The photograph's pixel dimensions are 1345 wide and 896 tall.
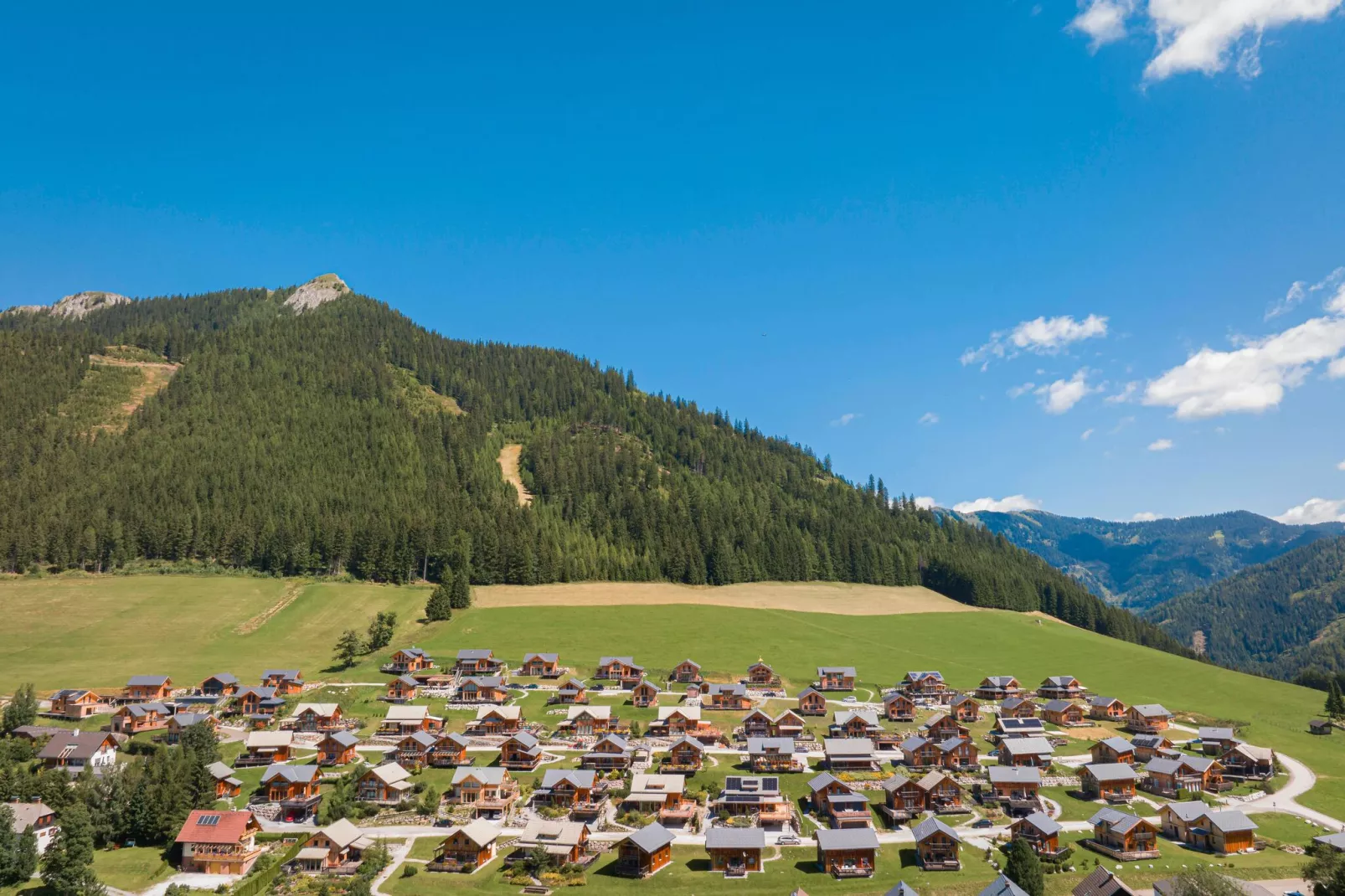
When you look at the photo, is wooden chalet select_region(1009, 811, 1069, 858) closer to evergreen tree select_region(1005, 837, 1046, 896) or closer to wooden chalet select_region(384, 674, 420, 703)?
evergreen tree select_region(1005, 837, 1046, 896)

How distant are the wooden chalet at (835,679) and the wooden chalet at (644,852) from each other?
166 ft

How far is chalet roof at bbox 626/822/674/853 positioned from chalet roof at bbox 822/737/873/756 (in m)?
23.0

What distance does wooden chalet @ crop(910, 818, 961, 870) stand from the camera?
170 feet

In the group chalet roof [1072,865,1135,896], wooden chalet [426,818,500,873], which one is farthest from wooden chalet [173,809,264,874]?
chalet roof [1072,865,1135,896]

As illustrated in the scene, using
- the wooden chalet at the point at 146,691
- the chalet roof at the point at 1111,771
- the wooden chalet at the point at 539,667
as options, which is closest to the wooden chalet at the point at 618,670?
the wooden chalet at the point at 539,667

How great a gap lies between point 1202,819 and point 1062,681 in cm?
4711

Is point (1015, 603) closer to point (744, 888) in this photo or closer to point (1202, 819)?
point (1202, 819)

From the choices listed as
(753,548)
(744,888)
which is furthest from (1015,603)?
(744,888)

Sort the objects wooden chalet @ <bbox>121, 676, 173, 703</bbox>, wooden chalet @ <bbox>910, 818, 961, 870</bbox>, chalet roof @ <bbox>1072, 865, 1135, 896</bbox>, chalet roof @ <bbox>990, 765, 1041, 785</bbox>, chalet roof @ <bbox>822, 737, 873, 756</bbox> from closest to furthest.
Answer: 1. chalet roof @ <bbox>1072, 865, 1135, 896</bbox>
2. wooden chalet @ <bbox>910, 818, 961, 870</bbox>
3. chalet roof @ <bbox>990, 765, 1041, 785</bbox>
4. chalet roof @ <bbox>822, 737, 873, 756</bbox>
5. wooden chalet @ <bbox>121, 676, 173, 703</bbox>

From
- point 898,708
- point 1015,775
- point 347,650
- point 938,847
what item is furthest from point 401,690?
point 1015,775

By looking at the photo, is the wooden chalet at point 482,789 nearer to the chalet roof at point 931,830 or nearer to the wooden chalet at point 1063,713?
the chalet roof at point 931,830

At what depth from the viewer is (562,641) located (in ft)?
382

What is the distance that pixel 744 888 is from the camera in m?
49.2

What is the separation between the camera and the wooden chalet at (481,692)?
91.1 metres
